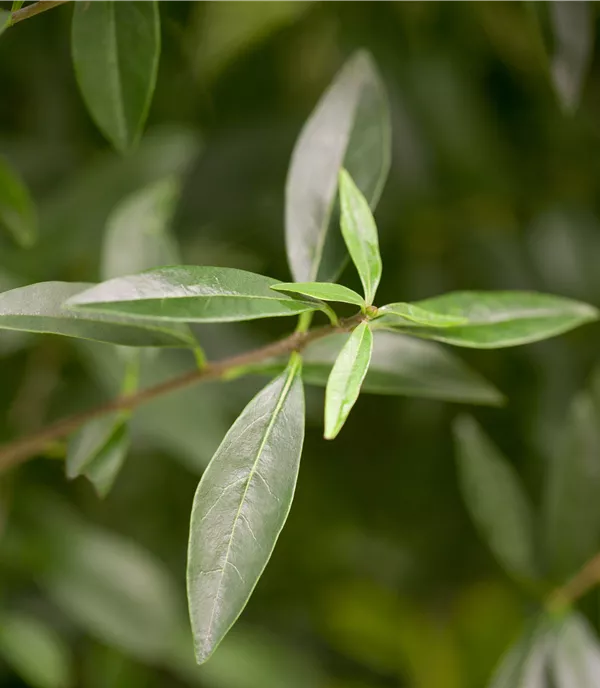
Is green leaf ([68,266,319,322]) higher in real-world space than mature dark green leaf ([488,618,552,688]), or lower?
higher

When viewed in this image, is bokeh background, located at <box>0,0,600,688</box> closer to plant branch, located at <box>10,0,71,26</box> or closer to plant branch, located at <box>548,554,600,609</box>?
plant branch, located at <box>548,554,600,609</box>

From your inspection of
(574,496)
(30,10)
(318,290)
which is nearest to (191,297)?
(318,290)

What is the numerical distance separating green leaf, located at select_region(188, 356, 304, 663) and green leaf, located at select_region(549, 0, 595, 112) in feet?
1.10

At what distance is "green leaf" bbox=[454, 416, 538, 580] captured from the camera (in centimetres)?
67

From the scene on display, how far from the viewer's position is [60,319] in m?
0.43

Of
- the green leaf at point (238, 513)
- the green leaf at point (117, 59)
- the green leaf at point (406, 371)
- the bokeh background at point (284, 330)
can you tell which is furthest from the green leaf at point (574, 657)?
the green leaf at point (117, 59)

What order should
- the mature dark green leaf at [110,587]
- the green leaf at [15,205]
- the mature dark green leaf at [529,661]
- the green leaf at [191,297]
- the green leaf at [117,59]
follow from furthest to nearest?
the mature dark green leaf at [110,587] < the mature dark green leaf at [529,661] < the green leaf at [15,205] < the green leaf at [117,59] < the green leaf at [191,297]

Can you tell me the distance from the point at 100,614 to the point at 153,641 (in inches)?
2.6

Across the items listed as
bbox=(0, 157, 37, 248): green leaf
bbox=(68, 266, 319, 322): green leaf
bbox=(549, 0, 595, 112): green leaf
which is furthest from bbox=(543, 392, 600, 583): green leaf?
bbox=(0, 157, 37, 248): green leaf

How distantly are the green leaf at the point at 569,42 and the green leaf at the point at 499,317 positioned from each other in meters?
0.17

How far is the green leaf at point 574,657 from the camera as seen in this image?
659mm

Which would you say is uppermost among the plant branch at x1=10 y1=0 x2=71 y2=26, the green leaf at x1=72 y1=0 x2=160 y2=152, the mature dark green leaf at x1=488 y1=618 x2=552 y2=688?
the plant branch at x1=10 y1=0 x2=71 y2=26

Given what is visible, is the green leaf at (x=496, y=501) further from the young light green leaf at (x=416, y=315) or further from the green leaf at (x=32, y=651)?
the green leaf at (x=32, y=651)

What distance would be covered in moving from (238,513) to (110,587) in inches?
19.8
